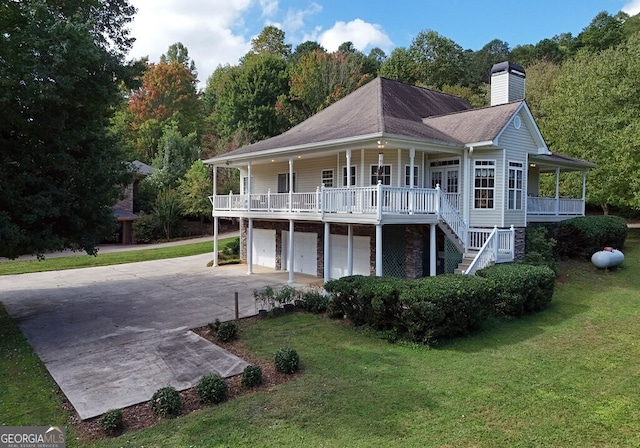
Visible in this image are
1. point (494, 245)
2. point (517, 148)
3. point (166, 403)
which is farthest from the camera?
point (517, 148)

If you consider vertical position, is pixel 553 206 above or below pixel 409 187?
below

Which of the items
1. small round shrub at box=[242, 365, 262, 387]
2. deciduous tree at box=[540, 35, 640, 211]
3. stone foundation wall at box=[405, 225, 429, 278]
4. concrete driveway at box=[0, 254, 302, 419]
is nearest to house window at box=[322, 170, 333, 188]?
stone foundation wall at box=[405, 225, 429, 278]

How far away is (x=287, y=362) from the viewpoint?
24.8 feet

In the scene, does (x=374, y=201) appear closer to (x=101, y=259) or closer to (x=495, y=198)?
(x=495, y=198)

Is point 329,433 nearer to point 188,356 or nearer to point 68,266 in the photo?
point 188,356

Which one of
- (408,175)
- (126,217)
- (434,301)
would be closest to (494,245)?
(408,175)

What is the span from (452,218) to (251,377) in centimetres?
914

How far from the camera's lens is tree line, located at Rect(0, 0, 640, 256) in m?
8.91

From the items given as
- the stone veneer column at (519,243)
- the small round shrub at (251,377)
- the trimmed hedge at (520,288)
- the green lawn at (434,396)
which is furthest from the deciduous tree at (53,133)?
the stone veneer column at (519,243)

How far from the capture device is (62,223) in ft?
33.9

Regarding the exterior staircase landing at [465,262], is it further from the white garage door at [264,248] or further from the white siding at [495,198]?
the white garage door at [264,248]

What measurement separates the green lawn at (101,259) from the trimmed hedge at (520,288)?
18.2m

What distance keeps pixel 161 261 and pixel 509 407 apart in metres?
20.5

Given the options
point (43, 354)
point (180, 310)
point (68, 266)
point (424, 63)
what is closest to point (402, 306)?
point (180, 310)
